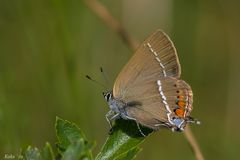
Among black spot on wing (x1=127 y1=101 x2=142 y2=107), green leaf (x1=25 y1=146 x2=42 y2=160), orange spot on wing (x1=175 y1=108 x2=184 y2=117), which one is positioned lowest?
orange spot on wing (x1=175 y1=108 x2=184 y2=117)

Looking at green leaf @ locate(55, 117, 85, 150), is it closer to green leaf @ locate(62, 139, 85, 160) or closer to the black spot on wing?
green leaf @ locate(62, 139, 85, 160)

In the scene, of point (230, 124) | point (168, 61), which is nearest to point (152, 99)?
point (168, 61)

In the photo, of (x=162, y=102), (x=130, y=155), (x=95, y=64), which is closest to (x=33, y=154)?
(x=130, y=155)

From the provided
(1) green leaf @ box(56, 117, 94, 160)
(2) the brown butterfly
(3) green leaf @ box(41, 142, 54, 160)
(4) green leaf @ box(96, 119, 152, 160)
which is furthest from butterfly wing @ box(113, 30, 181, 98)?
(3) green leaf @ box(41, 142, 54, 160)

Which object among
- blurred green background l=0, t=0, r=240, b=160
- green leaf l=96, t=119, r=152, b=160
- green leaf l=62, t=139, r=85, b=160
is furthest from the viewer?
blurred green background l=0, t=0, r=240, b=160

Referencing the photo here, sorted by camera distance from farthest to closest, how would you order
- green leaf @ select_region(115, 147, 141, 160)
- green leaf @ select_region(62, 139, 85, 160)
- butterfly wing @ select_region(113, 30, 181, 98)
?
butterfly wing @ select_region(113, 30, 181, 98)
green leaf @ select_region(115, 147, 141, 160)
green leaf @ select_region(62, 139, 85, 160)

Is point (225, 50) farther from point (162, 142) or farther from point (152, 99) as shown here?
point (152, 99)
